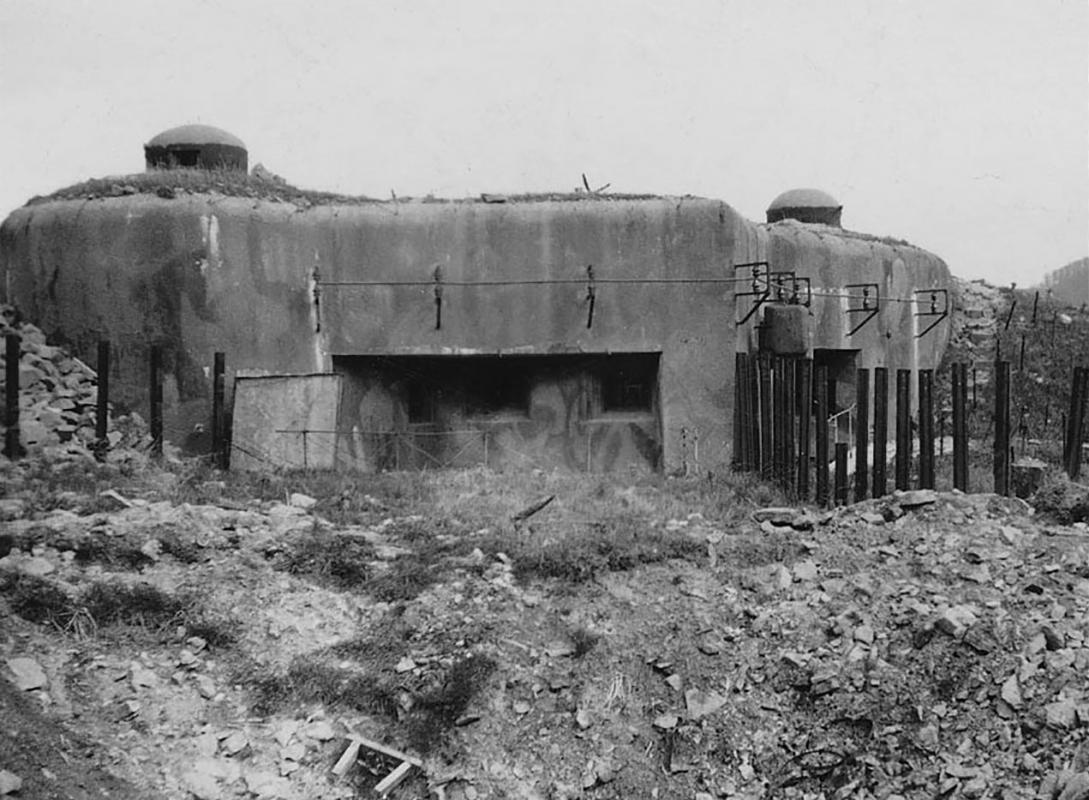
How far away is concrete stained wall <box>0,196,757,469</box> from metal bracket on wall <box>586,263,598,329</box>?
0.26ft

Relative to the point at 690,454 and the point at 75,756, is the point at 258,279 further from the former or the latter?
the point at 75,756

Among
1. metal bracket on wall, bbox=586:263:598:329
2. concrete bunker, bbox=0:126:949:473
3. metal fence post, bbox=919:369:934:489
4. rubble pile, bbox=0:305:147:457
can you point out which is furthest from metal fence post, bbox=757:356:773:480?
→ rubble pile, bbox=0:305:147:457

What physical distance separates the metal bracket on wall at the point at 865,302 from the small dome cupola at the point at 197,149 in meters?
9.50

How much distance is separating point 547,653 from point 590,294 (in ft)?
21.1

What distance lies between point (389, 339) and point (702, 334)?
396 centimetres

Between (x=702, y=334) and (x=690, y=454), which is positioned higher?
(x=702, y=334)

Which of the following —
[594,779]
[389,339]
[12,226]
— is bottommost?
[594,779]

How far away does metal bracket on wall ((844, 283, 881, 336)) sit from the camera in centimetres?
1636

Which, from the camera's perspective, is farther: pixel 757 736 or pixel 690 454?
pixel 690 454

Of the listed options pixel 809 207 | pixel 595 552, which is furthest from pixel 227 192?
pixel 809 207

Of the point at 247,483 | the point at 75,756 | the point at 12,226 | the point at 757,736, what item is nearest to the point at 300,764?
the point at 75,756

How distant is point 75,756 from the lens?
20.9 feet

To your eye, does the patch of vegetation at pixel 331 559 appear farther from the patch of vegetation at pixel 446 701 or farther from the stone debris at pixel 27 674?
the stone debris at pixel 27 674

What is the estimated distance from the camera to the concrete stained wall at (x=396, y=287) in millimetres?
13102
